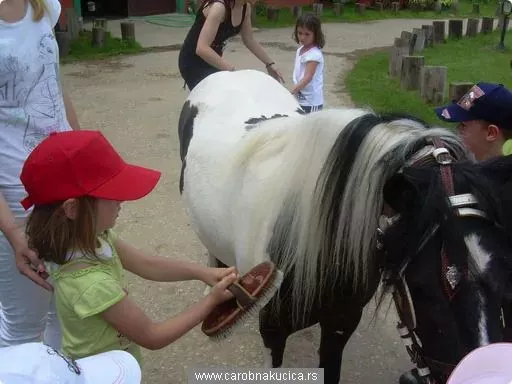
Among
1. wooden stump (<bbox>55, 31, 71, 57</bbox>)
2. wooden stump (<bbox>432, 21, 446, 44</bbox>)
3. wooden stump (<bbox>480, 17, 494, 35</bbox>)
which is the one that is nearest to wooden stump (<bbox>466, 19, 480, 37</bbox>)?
wooden stump (<bbox>480, 17, 494, 35</bbox>)

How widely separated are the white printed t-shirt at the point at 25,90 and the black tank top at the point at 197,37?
1755mm

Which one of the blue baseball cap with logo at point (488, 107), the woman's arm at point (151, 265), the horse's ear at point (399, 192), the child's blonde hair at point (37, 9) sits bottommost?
the woman's arm at point (151, 265)

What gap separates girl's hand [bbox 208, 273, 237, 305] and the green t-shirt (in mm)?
235

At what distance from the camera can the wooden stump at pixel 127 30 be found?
11.0 metres

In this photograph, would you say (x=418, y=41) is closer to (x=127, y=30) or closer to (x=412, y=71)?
(x=412, y=71)

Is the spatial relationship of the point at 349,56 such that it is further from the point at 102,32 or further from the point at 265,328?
the point at 265,328

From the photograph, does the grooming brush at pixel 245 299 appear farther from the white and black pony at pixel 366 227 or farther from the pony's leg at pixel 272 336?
the pony's leg at pixel 272 336

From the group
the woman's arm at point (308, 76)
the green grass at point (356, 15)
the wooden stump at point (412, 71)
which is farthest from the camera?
the green grass at point (356, 15)

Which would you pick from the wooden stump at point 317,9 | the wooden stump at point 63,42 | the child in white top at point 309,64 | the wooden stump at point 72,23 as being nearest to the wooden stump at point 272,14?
the wooden stump at point 317,9

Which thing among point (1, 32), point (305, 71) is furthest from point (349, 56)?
point (1, 32)

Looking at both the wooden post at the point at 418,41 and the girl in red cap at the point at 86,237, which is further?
the wooden post at the point at 418,41

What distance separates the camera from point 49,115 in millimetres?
1883

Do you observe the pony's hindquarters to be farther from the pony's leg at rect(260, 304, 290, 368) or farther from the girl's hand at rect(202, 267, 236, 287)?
the girl's hand at rect(202, 267, 236, 287)

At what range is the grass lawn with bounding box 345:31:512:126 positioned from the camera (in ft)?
22.6
